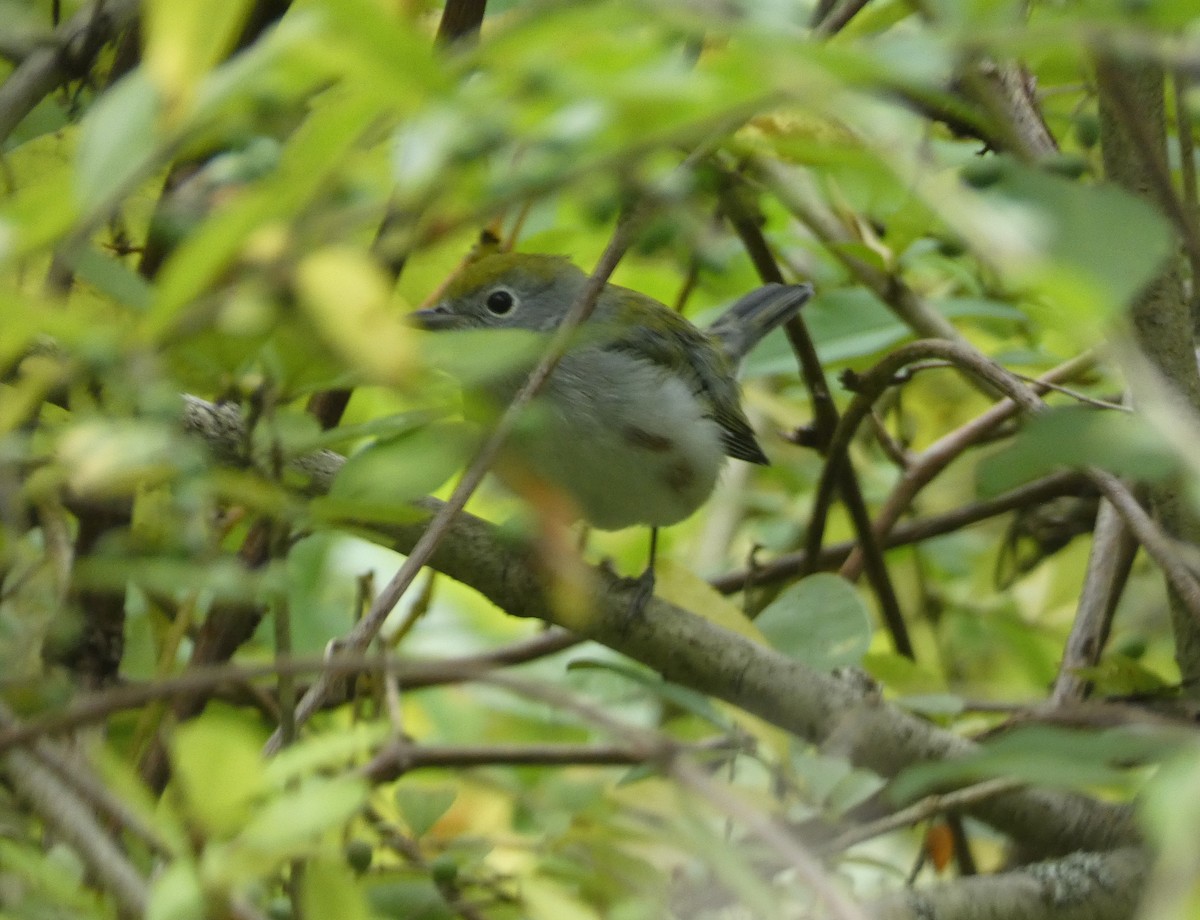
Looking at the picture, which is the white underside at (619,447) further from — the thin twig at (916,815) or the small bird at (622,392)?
the thin twig at (916,815)

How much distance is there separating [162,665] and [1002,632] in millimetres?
1945

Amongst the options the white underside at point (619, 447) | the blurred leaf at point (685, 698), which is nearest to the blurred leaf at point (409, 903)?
the blurred leaf at point (685, 698)

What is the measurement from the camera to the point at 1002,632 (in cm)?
315

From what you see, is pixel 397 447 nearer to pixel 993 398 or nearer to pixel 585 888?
pixel 585 888

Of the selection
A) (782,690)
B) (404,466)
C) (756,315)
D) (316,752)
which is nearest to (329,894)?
(316,752)

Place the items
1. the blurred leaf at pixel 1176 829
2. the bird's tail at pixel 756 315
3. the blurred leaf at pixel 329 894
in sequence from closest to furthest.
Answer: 1. the blurred leaf at pixel 1176 829
2. the blurred leaf at pixel 329 894
3. the bird's tail at pixel 756 315

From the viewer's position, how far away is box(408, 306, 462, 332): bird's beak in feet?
9.29

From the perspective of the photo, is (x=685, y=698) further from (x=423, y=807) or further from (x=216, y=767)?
(x=216, y=767)

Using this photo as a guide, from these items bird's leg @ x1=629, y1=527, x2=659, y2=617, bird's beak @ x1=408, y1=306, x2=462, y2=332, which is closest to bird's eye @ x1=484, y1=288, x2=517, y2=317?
bird's beak @ x1=408, y1=306, x2=462, y2=332

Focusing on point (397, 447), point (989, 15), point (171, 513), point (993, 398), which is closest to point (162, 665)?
point (171, 513)

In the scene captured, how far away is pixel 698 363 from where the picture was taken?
11.4 ft

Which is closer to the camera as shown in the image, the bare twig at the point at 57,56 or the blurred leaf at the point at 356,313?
the blurred leaf at the point at 356,313

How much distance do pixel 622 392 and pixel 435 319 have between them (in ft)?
1.50

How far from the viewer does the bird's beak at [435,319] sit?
2.83 m
